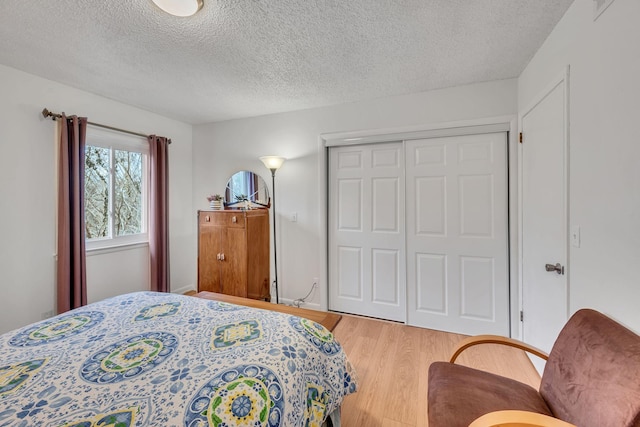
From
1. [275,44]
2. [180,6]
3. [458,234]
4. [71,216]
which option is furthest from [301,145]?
[71,216]

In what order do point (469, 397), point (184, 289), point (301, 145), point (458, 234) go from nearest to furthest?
1. point (469, 397)
2. point (458, 234)
3. point (301, 145)
4. point (184, 289)

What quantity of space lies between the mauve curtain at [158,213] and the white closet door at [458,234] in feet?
9.44

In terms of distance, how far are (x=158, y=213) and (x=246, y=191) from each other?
1.06 m

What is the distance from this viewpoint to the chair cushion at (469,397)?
3.50 ft

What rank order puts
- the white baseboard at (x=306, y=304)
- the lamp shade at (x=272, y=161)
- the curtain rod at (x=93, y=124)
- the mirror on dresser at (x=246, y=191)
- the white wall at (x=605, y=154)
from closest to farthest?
the white wall at (x=605, y=154) < the curtain rod at (x=93, y=124) < the lamp shade at (x=272, y=161) < the white baseboard at (x=306, y=304) < the mirror on dresser at (x=246, y=191)

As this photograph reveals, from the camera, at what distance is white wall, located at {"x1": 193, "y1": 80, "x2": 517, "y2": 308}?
2535mm

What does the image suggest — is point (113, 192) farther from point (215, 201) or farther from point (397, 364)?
point (397, 364)

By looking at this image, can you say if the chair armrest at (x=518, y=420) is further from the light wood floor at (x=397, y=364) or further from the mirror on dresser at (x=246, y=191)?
the mirror on dresser at (x=246, y=191)

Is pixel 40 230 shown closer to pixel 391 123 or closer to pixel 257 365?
pixel 257 365

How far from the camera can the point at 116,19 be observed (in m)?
1.57

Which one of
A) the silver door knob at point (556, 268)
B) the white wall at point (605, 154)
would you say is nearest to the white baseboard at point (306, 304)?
the silver door knob at point (556, 268)

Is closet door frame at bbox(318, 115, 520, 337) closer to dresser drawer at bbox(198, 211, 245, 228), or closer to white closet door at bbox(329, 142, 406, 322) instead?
white closet door at bbox(329, 142, 406, 322)

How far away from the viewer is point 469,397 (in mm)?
1155

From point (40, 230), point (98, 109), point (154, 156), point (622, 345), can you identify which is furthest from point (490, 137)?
point (40, 230)
